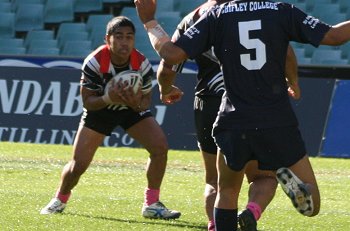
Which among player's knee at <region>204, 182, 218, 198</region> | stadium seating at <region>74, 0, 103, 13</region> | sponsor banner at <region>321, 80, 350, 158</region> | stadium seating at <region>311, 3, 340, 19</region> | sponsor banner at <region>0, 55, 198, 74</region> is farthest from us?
stadium seating at <region>74, 0, 103, 13</region>

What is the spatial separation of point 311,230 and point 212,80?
1776 mm

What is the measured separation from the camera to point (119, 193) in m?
11.3

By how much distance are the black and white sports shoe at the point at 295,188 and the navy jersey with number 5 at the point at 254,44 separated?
Result: 31 cm

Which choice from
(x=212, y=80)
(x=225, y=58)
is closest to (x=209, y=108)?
(x=212, y=80)

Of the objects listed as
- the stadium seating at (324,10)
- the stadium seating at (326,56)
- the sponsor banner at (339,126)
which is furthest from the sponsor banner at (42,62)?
A: the stadium seating at (324,10)

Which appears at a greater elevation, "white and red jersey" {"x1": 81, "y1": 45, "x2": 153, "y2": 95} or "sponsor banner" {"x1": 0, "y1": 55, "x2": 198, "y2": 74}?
"white and red jersey" {"x1": 81, "y1": 45, "x2": 153, "y2": 95}

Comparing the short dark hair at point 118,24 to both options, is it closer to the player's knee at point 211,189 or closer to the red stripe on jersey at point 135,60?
the red stripe on jersey at point 135,60

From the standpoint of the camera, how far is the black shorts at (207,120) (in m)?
8.11

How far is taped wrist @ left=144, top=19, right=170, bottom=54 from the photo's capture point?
→ 6918 mm

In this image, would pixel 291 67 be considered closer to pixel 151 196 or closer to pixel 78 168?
pixel 151 196

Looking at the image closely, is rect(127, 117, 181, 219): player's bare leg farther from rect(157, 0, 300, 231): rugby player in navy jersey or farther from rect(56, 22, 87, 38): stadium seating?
rect(56, 22, 87, 38): stadium seating

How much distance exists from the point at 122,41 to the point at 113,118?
0.72m

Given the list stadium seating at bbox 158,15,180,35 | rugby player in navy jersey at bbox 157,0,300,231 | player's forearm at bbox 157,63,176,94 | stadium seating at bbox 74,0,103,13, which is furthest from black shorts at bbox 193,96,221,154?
stadium seating at bbox 74,0,103,13

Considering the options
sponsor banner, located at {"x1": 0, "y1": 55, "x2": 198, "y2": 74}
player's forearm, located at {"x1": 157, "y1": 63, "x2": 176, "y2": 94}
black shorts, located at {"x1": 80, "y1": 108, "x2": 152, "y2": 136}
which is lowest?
sponsor banner, located at {"x1": 0, "y1": 55, "x2": 198, "y2": 74}
